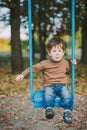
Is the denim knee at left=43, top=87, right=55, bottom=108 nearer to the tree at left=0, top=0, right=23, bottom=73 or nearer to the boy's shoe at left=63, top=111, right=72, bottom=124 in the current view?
the boy's shoe at left=63, top=111, right=72, bottom=124

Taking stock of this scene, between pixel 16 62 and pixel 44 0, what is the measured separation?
3.18 metres

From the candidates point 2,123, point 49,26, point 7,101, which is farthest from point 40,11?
point 2,123

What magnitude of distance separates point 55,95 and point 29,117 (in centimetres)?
298

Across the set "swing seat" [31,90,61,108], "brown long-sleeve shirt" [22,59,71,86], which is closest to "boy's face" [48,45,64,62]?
"brown long-sleeve shirt" [22,59,71,86]

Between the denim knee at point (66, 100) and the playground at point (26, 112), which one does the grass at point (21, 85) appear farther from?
the denim knee at point (66, 100)

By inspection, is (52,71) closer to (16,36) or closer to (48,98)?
(48,98)

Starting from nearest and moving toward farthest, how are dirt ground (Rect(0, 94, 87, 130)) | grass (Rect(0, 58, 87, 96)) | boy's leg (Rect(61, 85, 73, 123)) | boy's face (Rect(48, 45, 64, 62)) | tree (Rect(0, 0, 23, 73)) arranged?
1. boy's leg (Rect(61, 85, 73, 123))
2. boy's face (Rect(48, 45, 64, 62))
3. dirt ground (Rect(0, 94, 87, 130))
4. grass (Rect(0, 58, 87, 96))
5. tree (Rect(0, 0, 23, 73))

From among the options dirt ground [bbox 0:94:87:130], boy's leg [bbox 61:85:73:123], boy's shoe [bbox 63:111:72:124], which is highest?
boy's leg [bbox 61:85:73:123]

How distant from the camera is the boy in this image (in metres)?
5.77

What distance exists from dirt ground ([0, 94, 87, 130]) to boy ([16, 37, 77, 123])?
2.28 metres

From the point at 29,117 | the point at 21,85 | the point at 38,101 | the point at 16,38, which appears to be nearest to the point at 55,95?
the point at 38,101

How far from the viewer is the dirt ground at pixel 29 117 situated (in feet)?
26.9

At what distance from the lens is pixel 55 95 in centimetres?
598

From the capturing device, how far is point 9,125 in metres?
A: 8.30
